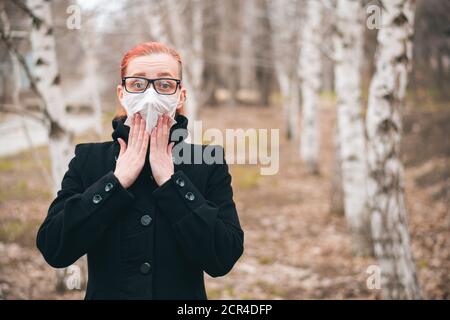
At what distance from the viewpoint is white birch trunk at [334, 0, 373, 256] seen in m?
8.45

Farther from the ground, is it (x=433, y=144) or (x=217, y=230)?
(x=433, y=144)

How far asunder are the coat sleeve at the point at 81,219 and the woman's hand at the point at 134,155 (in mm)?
34

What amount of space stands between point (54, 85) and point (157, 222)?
4286 millimetres

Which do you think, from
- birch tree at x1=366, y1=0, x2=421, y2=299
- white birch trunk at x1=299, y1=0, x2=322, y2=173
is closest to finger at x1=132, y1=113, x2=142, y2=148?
birch tree at x1=366, y1=0, x2=421, y2=299

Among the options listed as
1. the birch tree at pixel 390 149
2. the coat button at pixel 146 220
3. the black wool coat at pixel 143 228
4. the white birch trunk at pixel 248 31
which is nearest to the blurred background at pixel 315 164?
the birch tree at pixel 390 149

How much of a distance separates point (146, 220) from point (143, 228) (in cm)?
4

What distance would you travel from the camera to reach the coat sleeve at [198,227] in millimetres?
2076

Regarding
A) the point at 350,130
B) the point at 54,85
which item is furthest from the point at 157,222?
the point at 350,130

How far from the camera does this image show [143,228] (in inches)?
85.4

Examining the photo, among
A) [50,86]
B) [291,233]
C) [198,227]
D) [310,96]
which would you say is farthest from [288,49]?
[198,227]

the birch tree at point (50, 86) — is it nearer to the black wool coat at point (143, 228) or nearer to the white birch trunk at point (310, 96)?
the black wool coat at point (143, 228)
